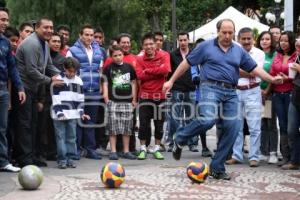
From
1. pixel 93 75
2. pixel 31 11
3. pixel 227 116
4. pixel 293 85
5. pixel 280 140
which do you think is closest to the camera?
pixel 227 116

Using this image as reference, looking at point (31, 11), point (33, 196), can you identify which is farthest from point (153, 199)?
point (31, 11)

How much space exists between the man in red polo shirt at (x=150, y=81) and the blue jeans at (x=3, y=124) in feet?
9.00

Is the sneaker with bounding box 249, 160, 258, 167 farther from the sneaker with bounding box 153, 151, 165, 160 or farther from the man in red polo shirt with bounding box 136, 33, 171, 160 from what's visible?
the man in red polo shirt with bounding box 136, 33, 171, 160

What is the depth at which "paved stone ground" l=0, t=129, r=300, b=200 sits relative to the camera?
7578 millimetres

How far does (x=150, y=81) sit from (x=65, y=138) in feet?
6.53

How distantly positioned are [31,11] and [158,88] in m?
29.3

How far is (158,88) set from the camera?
1152cm

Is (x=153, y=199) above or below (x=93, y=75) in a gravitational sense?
below

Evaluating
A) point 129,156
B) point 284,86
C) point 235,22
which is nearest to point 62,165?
point 129,156

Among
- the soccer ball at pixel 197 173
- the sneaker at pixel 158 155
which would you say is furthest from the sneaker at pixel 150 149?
the soccer ball at pixel 197 173

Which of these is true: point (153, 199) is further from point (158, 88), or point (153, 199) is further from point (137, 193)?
point (158, 88)

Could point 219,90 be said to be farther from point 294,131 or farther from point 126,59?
point 126,59

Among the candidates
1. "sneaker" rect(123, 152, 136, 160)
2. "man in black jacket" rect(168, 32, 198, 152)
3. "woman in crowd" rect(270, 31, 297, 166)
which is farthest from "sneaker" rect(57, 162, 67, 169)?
"woman in crowd" rect(270, 31, 297, 166)

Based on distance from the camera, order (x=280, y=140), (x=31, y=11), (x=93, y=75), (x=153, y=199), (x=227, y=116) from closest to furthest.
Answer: (x=153, y=199), (x=227, y=116), (x=280, y=140), (x=93, y=75), (x=31, y=11)
